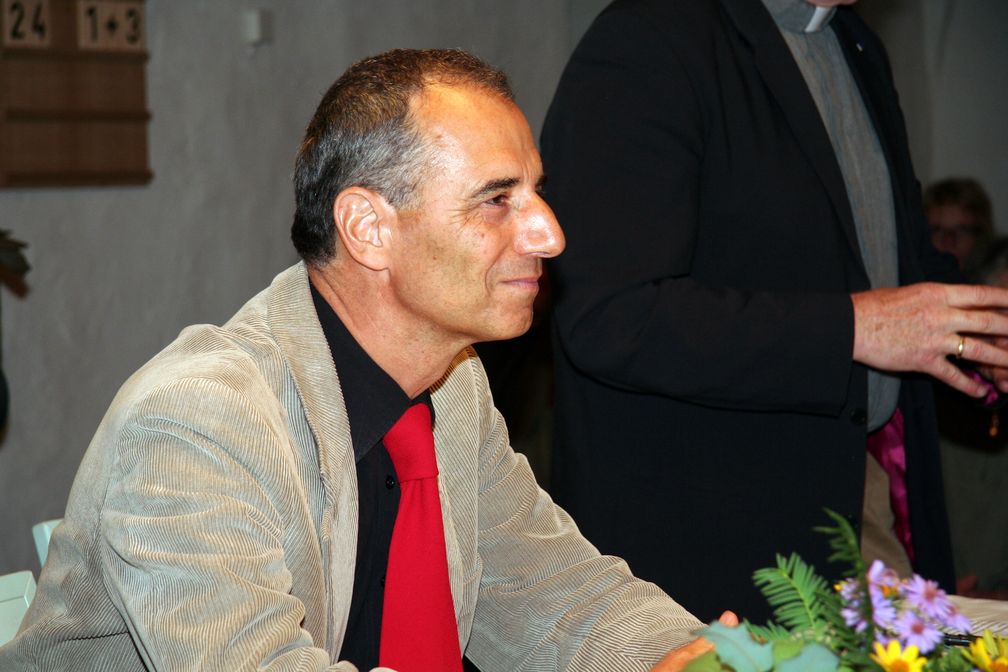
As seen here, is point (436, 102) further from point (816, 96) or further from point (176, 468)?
point (816, 96)

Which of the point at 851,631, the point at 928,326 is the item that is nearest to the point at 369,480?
the point at 851,631

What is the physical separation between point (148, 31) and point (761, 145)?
2.95m

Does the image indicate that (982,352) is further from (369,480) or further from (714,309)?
(369,480)

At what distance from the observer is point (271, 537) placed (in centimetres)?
143

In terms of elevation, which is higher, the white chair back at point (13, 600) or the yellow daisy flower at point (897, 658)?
the yellow daisy flower at point (897, 658)

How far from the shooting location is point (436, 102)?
1.71 m

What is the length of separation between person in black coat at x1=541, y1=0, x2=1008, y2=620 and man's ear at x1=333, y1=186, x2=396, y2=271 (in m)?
0.52

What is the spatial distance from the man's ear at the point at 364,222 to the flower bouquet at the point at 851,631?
2.77 feet

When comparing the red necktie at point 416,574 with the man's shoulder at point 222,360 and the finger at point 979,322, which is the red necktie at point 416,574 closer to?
the man's shoulder at point 222,360

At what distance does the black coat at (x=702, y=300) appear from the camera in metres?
2.16

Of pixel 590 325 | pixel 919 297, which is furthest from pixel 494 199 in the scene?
pixel 919 297

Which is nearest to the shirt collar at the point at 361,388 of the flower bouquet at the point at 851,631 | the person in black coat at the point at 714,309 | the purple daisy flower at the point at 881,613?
the person in black coat at the point at 714,309

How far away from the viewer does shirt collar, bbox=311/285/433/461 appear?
5.62 ft

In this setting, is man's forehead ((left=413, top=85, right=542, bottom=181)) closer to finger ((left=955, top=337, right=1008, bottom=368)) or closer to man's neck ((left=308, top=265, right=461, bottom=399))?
man's neck ((left=308, top=265, right=461, bottom=399))
